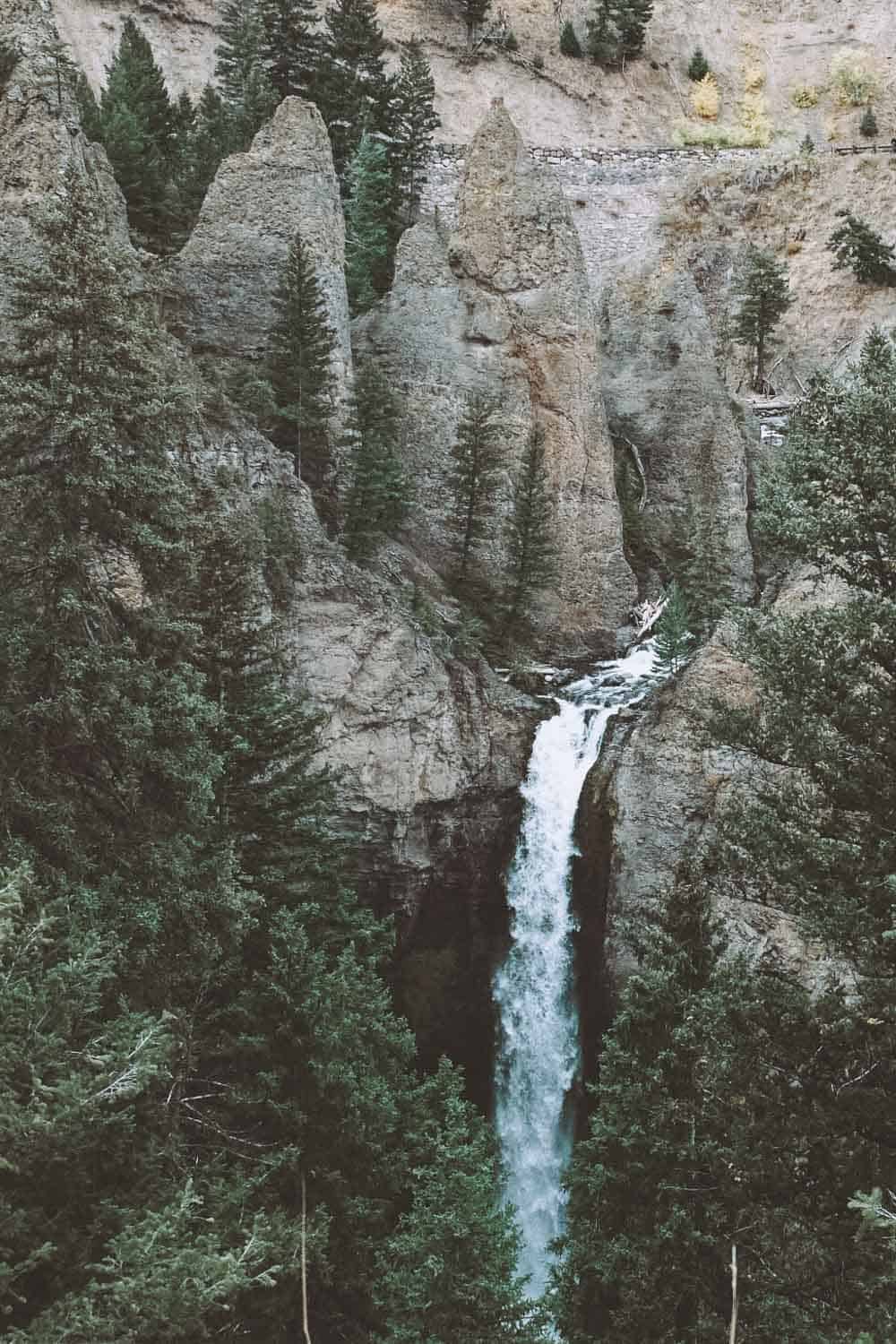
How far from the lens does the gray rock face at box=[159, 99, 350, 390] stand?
30.7m

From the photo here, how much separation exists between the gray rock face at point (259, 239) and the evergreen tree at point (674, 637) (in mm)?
12271

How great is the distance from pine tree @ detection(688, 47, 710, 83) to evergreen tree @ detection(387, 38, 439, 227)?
84.6ft

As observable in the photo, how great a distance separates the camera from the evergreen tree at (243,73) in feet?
128

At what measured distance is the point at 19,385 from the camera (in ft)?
41.9

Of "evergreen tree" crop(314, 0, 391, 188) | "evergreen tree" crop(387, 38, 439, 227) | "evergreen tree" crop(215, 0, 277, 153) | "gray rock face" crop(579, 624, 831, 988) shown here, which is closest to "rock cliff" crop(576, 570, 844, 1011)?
"gray rock face" crop(579, 624, 831, 988)

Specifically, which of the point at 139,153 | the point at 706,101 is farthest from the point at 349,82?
the point at 706,101

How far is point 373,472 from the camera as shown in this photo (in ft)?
91.3

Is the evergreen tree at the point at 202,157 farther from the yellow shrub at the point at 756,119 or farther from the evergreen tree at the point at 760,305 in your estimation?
Answer: the yellow shrub at the point at 756,119

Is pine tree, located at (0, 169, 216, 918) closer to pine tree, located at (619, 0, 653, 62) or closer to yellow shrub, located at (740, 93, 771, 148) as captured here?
yellow shrub, located at (740, 93, 771, 148)

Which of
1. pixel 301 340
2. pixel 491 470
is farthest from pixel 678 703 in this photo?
pixel 301 340

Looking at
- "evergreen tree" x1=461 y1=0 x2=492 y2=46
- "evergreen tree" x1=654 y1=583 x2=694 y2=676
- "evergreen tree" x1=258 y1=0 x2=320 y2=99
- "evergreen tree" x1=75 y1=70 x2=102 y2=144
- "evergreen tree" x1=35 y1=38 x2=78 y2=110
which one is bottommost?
"evergreen tree" x1=654 y1=583 x2=694 y2=676

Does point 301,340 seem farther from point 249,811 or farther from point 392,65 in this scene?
point 392,65

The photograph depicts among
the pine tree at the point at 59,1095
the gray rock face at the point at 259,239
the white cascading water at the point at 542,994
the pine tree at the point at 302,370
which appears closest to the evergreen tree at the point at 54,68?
the gray rock face at the point at 259,239

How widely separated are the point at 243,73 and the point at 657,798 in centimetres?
4240
